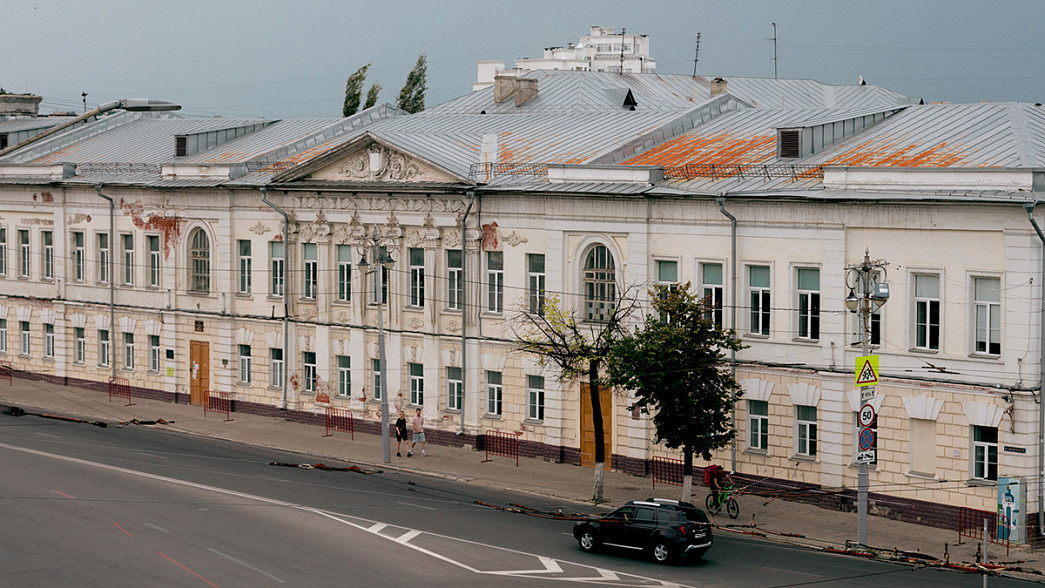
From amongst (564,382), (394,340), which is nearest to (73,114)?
(394,340)

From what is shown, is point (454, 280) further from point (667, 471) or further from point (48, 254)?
point (48, 254)

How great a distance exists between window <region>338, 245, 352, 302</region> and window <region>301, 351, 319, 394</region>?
10.3 feet

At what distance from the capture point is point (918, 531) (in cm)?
3928

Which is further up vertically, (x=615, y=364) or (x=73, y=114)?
(x=73, y=114)

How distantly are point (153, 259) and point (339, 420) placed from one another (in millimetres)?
13751

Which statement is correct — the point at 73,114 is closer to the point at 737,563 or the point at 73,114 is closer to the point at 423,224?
the point at 423,224

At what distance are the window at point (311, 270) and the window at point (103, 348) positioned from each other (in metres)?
14.1

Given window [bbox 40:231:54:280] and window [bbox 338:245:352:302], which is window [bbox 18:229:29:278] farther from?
window [bbox 338:245:352:302]

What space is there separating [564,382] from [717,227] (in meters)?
8.14

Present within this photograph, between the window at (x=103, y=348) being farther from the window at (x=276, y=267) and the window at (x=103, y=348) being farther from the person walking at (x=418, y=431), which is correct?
the person walking at (x=418, y=431)

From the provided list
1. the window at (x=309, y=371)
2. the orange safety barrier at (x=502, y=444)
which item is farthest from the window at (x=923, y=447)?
the window at (x=309, y=371)

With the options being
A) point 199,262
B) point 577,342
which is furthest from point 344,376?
point 577,342

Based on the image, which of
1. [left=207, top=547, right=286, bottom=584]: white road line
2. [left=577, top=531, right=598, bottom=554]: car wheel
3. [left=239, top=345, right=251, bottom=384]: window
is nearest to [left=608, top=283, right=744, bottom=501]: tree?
[left=577, top=531, right=598, bottom=554]: car wheel

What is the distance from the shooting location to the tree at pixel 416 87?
4227 inches
